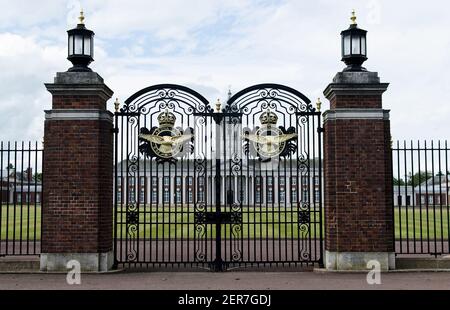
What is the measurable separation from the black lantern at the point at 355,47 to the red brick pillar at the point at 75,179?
16.8 feet

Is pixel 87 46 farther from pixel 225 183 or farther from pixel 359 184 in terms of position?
pixel 359 184

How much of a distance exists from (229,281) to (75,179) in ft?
12.1

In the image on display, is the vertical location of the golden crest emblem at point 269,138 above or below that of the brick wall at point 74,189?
above

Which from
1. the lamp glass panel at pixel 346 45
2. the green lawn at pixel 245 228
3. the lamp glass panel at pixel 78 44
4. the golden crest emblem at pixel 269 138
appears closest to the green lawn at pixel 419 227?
the green lawn at pixel 245 228

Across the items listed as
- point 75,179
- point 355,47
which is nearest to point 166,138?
point 75,179

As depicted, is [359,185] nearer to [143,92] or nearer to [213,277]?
[213,277]

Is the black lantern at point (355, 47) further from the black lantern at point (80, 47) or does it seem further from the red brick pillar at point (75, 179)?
the black lantern at point (80, 47)

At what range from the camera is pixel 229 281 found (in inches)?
395

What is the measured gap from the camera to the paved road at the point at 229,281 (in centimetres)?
934

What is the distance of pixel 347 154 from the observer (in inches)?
432

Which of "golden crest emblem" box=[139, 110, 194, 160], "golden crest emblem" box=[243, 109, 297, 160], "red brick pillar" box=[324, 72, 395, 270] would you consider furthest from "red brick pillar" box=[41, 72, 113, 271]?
"red brick pillar" box=[324, 72, 395, 270]

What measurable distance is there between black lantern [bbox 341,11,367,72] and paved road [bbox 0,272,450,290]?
4301 mm

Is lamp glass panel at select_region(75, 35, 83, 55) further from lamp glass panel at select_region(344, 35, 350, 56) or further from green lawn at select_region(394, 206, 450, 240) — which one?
green lawn at select_region(394, 206, 450, 240)

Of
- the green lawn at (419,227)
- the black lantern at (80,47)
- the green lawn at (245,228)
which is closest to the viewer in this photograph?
the green lawn at (245,228)
